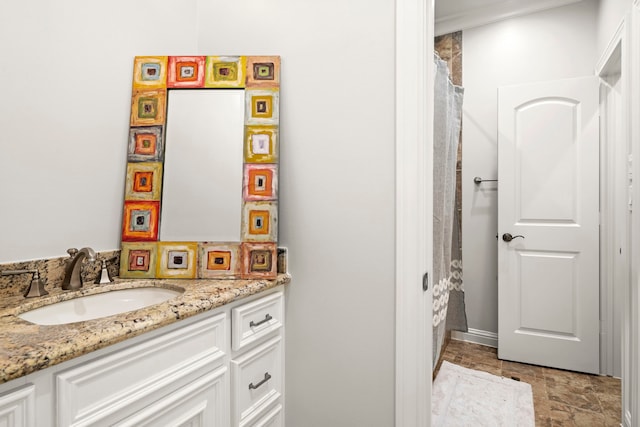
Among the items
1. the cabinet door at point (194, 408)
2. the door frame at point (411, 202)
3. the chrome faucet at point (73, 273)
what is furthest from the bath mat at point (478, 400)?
the chrome faucet at point (73, 273)

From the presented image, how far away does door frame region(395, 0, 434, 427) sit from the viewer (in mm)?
1250

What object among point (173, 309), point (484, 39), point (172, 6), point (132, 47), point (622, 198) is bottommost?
point (173, 309)

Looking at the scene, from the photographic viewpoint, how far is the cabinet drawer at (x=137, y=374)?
0.71m

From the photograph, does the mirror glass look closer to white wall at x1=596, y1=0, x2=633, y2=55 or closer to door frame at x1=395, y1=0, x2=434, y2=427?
door frame at x1=395, y1=0, x2=434, y2=427

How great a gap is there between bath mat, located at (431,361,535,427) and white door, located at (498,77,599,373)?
475 mm

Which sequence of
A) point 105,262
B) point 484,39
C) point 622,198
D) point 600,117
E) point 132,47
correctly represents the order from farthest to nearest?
point 484,39 < point 600,117 < point 622,198 < point 132,47 < point 105,262

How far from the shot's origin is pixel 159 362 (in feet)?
2.92

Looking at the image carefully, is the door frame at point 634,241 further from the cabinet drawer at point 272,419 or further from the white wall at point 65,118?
the white wall at point 65,118

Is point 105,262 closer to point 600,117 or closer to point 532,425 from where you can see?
point 532,425

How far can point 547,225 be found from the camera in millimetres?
2619

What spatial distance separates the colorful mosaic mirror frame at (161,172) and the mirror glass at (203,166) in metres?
0.03

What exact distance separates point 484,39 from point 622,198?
1.64 m

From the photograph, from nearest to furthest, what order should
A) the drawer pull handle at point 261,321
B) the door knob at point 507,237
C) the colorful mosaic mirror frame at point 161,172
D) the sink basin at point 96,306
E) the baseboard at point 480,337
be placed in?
1. the sink basin at point 96,306
2. the drawer pull handle at point 261,321
3. the colorful mosaic mirror frame at point 161,172
4. the door knob at point 507,237
5. the baseboard at point 480,337

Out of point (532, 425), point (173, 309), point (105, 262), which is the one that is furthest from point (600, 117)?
point (105, 262)
